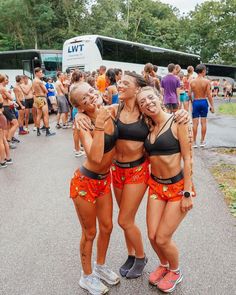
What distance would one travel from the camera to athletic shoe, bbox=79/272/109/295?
296 centimetres

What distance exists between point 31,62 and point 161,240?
2100cm

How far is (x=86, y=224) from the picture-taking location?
2846mm

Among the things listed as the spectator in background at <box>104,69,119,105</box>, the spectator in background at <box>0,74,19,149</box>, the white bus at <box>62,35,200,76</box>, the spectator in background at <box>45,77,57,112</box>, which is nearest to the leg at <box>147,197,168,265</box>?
the spectator in background at <box>104,69,119,105</box>

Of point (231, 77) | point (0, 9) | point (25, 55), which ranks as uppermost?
point (0, 9)

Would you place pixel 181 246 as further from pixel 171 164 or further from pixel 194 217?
pixel 171 164

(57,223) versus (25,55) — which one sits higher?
(25,55)

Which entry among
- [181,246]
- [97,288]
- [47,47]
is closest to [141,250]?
[97,288]

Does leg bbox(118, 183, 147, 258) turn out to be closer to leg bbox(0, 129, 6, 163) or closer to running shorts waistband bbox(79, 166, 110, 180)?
running shorts waistband bbox(79, 166, 110, 180)

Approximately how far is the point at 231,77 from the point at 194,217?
37664 millimetres

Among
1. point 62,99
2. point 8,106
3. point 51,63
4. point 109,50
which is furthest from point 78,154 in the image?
point 51,63

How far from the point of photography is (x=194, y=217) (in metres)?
4.55

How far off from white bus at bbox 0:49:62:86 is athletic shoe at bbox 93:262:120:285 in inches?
770

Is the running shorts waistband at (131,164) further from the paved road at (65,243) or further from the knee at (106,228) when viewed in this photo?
the paved road at (65,243)

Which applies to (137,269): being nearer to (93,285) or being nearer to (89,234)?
(93,285)
